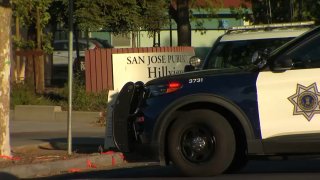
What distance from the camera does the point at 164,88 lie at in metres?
9.80

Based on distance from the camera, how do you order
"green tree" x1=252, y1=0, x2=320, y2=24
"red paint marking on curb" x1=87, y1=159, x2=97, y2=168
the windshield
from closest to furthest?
"red paint marking on curb" x1=87, y1=159, x2=97, y2=168 < the windshield < "green tree" x1=252, y1=0, x2=320, y2=24

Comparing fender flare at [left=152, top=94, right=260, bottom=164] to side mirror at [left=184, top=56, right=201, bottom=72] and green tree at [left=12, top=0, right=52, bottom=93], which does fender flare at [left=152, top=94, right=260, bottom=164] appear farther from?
green tree at [left=12, top=0, right=52, bottom=93]

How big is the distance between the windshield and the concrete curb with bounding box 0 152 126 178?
2400 mm

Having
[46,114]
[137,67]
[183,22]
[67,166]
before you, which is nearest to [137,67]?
[137,67]

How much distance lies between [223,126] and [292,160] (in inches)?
108

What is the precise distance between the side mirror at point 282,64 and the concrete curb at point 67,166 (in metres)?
3.89

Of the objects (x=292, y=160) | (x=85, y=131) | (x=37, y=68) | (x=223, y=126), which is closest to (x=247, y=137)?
(x=223, y=126)

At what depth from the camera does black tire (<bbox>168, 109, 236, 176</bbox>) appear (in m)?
9.42

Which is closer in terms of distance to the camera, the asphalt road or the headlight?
the asphalt road

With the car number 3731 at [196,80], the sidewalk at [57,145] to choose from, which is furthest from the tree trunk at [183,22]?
the car number 3731 at [196,80]

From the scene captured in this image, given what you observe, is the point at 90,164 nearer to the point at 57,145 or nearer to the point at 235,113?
the point at 57,145

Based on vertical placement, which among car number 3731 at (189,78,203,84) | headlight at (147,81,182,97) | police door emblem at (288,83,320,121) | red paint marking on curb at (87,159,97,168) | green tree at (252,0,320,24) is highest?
green tree at (252,0,320,24)

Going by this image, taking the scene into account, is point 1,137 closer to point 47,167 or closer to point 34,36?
point 47,167

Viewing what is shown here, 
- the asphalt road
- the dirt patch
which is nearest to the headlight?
the asphalt road
